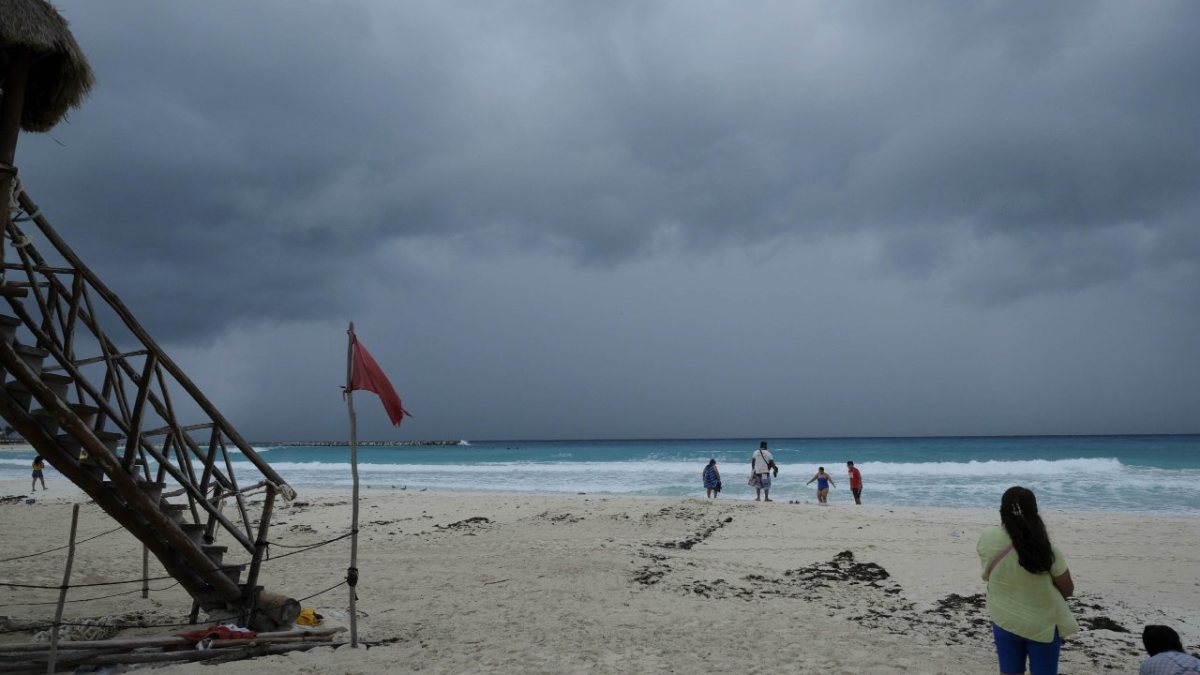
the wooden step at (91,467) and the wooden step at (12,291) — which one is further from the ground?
the wooden step at (12,291)

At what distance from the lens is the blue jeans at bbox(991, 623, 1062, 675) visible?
4.57 m

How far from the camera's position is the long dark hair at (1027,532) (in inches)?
179

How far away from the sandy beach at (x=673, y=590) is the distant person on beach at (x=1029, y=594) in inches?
85.0

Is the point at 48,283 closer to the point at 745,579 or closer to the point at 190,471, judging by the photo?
the point at 190,471

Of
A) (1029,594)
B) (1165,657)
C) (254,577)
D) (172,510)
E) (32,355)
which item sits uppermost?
(32,355)

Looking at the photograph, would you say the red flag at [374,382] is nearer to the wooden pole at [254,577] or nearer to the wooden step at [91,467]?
the wooden pole at [254,577]

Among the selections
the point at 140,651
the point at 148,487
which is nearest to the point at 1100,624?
the point at 140,651

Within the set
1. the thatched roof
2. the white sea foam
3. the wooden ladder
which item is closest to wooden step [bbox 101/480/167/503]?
the wooden ladder

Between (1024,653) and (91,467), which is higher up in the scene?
(91,467)

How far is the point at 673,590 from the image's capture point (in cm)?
1009

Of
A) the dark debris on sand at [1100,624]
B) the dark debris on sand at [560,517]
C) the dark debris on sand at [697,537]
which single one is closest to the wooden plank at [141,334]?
the dark debris on sand at [697,537]

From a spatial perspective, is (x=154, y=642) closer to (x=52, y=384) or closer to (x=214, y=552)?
(x=214, y=552)

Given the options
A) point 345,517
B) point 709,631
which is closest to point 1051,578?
point 709,631

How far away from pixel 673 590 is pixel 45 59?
9761 millimetres
